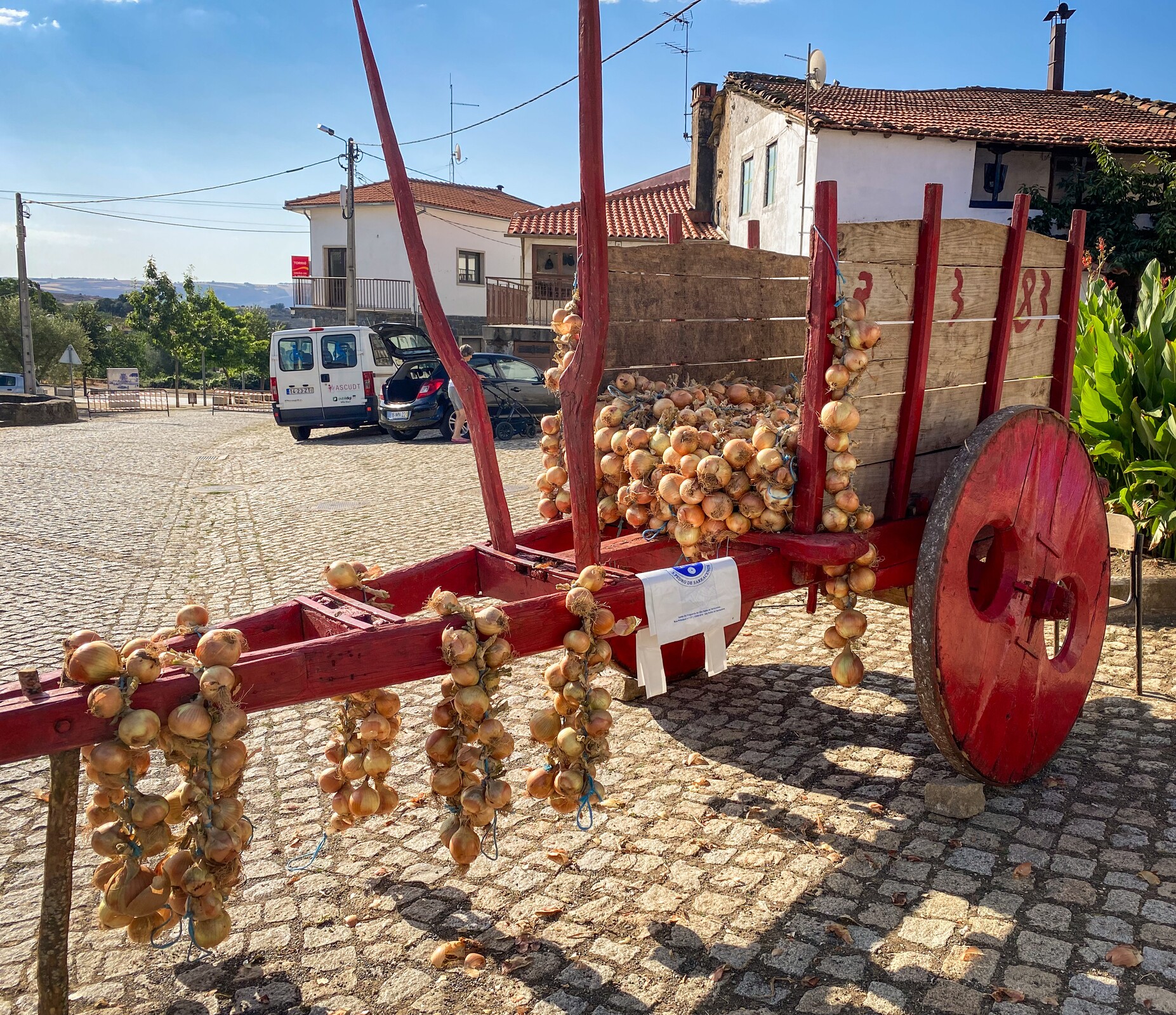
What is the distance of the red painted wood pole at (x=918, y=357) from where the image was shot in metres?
3.00

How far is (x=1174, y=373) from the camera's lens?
555cm

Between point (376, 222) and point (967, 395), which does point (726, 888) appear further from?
point (376, 222)

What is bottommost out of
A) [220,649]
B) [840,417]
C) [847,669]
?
[847,669]

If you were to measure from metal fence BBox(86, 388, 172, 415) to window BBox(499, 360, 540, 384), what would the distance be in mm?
16624

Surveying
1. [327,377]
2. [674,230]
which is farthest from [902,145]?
[674,230]

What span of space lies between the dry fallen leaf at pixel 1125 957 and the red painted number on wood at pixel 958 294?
1.99 m

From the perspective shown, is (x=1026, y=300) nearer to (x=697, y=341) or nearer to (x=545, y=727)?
(x=697, y=341)

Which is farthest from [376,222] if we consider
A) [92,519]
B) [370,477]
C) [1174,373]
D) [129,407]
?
[1174,373]

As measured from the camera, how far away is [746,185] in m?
21.2

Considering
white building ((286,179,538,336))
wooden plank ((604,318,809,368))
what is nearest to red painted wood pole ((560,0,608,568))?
wooden plank ((604,318,809,368))

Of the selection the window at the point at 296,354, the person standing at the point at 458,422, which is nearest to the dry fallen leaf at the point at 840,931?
the person standing at the point at 458,422

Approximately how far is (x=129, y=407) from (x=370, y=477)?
892 inches

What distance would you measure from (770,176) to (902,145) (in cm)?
299

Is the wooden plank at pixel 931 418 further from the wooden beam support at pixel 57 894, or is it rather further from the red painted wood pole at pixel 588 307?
the wooden beam support at pixel 57 894
